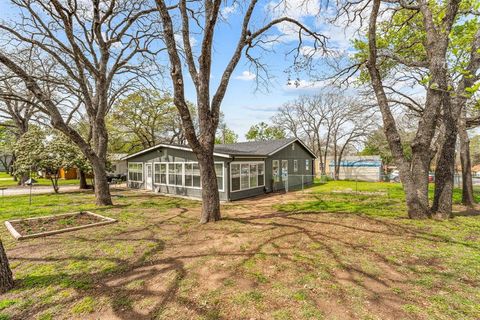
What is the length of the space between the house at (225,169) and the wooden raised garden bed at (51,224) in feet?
17.8

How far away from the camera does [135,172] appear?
55.6ft

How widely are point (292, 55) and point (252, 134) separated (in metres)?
27.8

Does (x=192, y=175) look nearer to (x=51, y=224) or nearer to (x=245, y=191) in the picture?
(x=245, y=191)

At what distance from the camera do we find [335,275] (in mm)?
3502

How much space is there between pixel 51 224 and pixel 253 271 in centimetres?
670

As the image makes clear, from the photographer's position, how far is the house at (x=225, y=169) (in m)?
11.4

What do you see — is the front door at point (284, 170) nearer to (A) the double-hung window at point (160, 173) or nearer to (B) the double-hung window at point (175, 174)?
(B) the double-hung window at point (175, 174)

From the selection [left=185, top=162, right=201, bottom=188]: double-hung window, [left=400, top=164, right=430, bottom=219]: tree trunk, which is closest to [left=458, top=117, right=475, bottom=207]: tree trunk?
[left=400, top=164, right=430, bottom=219]: tree trunk

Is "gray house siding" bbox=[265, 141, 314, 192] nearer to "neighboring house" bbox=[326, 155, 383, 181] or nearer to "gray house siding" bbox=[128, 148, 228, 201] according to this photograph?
"gray house siding" bbox=[128, 148, 228, 201]

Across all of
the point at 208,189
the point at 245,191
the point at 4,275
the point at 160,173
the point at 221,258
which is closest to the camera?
the point at 4,275

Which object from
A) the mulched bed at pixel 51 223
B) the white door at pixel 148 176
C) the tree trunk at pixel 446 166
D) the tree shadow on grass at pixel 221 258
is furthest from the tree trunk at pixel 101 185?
the tree trunk at pixel 446 166

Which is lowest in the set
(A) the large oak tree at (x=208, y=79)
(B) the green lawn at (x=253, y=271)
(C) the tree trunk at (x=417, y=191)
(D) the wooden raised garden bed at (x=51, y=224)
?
(B) the green lawn at (x=253, y=271)

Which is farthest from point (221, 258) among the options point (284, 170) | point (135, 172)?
point (135, 172)

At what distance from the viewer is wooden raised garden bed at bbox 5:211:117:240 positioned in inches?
229
